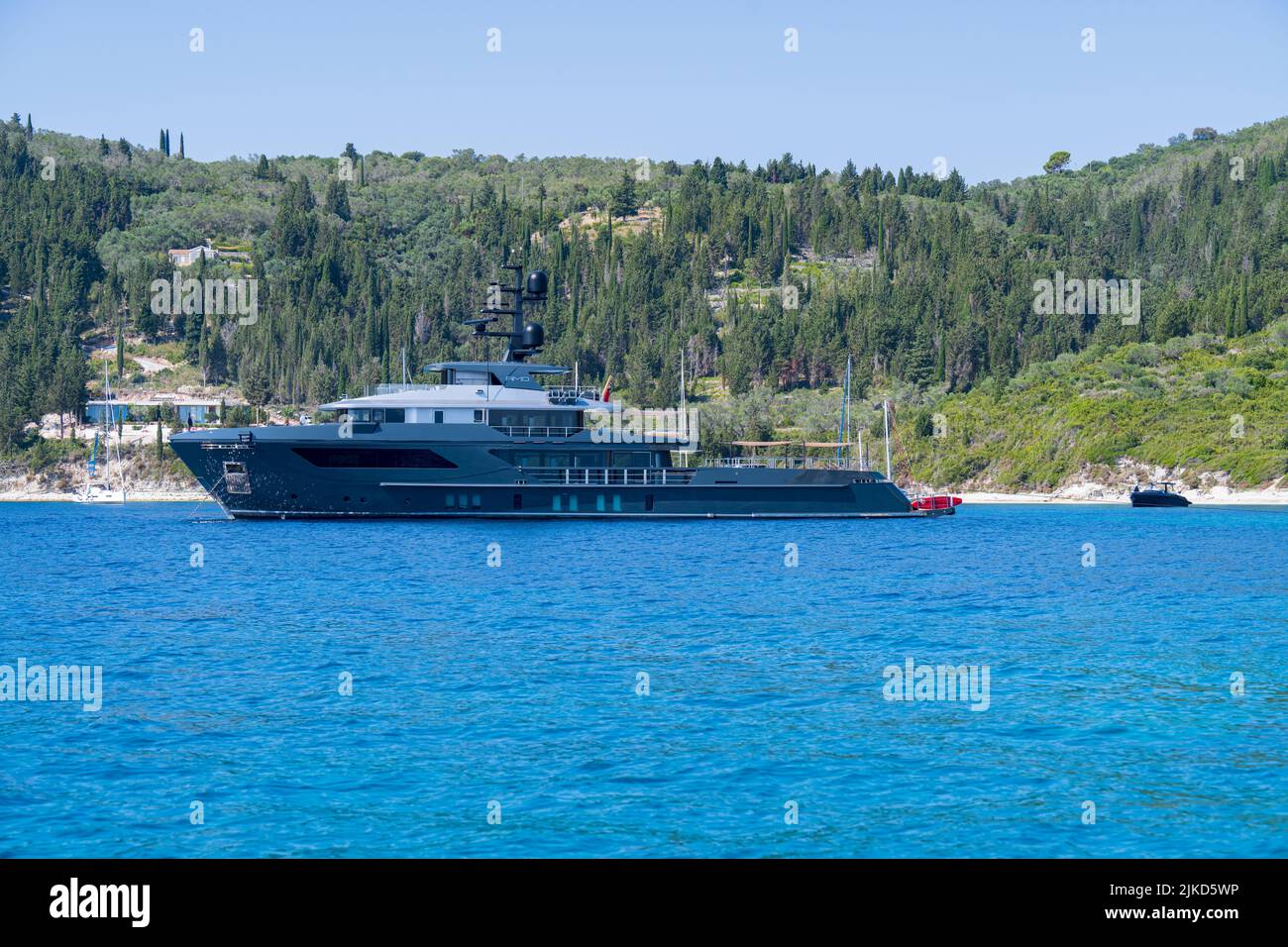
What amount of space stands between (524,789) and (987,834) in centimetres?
616

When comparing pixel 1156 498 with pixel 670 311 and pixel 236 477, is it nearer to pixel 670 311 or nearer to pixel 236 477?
pixel 236 477

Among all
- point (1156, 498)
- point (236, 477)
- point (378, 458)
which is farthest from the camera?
point (1156, 498)

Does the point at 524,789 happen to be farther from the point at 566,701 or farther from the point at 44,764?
the point at 44,764

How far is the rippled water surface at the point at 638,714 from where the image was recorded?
1625 centimetres

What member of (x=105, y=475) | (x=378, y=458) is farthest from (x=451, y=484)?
(x=105, y=475)

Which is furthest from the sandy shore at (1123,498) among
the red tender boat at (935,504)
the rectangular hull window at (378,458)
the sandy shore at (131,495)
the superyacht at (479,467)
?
the sandy shore at (131,495)

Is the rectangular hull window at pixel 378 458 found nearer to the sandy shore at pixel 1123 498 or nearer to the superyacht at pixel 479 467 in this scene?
the superyacht at pixel 479 467

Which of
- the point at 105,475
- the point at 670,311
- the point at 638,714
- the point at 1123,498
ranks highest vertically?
the point at 670,311

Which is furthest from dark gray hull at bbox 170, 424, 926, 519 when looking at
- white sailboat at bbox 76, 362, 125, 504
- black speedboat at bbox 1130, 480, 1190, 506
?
white sailboat at bbox 76, 362, 125, 504

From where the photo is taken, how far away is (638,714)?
888 inches

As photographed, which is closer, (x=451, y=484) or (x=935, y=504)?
(x=451, y=484)

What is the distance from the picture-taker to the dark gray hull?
2643 inches

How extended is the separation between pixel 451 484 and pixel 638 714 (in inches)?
1865

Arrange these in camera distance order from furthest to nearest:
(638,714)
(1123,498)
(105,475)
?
(105,475)
(1123,498)
(638,714)
